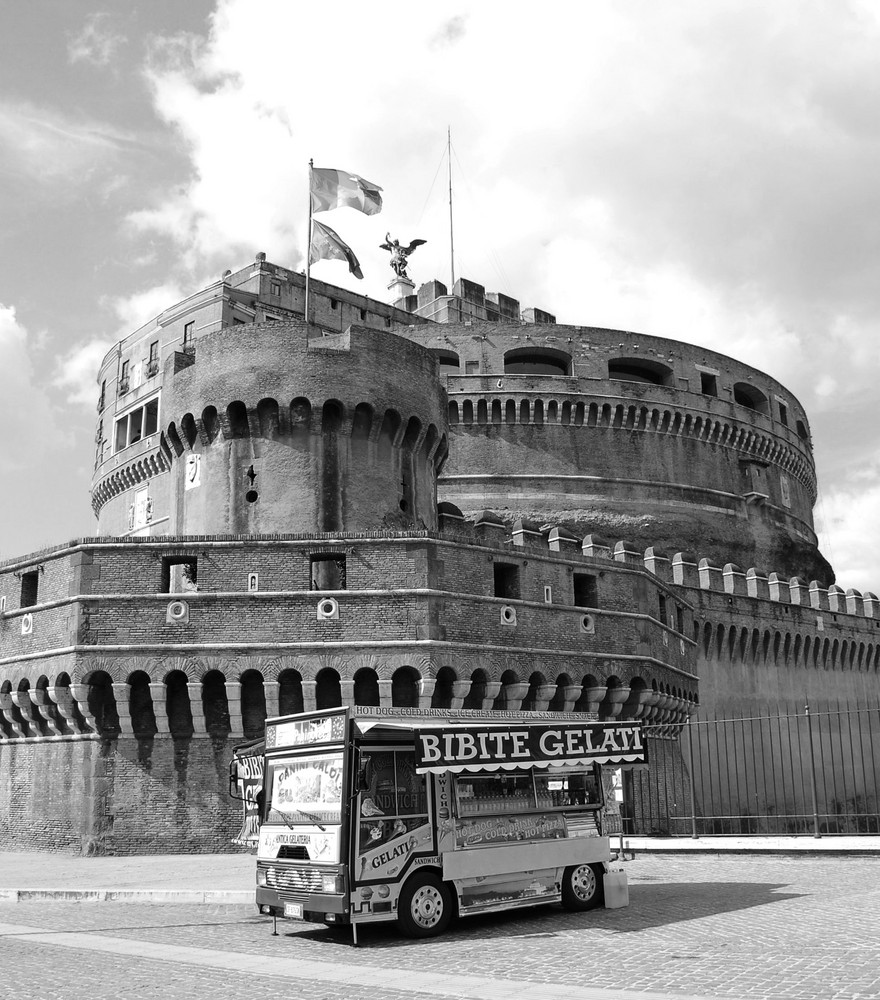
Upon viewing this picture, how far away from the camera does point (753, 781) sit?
4231 centimetres

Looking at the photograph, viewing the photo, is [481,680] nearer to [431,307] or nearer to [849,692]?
[849,692]

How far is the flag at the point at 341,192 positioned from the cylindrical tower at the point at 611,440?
21232mm

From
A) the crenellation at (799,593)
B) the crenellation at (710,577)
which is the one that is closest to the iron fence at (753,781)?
the crenellation at (799,593)

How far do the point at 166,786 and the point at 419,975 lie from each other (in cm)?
1457

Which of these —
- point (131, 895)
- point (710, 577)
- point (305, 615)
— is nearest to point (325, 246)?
point (305, 615)

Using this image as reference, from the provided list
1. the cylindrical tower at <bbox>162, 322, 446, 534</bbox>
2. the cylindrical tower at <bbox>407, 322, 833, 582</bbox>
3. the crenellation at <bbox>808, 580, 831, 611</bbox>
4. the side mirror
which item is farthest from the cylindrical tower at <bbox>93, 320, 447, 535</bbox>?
the crenellation at <bbox>808, 580, 831, 611</bbox>

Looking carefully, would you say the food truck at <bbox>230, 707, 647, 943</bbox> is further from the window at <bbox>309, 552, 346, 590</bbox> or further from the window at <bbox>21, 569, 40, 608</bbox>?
the window at <bbox>21, 569, 40, 608</bbox>

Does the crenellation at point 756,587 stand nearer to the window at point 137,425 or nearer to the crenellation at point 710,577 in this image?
the crenellation at point 710,577

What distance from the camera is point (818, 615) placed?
155 feet

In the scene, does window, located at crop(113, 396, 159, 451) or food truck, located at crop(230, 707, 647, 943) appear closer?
food truck, located at crop(230, 707, 647, 943)

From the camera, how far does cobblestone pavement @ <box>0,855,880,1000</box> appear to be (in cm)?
870

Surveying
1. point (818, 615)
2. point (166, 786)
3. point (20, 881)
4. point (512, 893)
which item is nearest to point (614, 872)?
point (512, 893)

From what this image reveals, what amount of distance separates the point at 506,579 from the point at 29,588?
11344mm

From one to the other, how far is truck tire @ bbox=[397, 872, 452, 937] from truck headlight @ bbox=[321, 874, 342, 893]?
764mm
